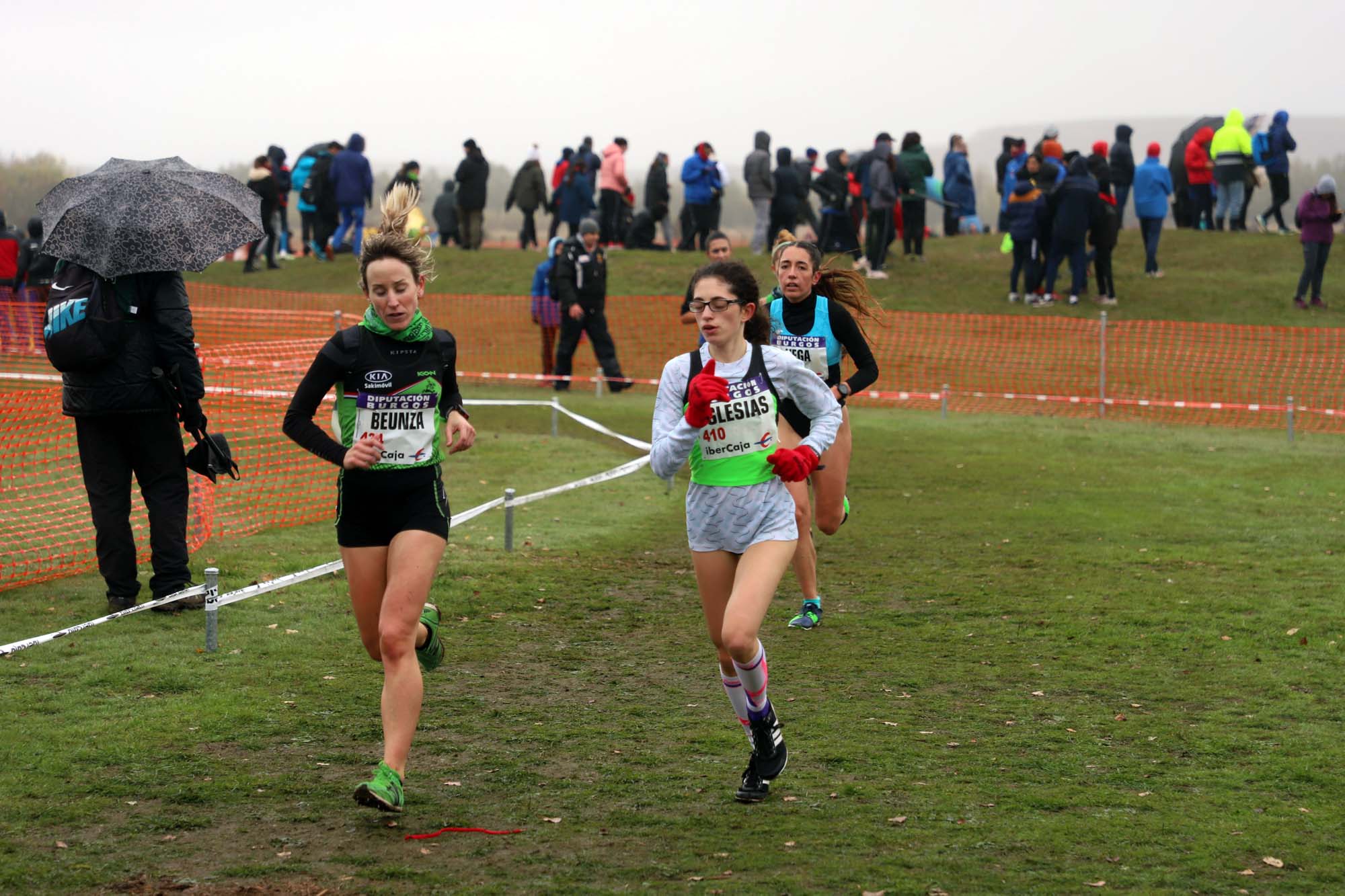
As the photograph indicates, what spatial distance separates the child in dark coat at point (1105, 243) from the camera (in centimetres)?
2339

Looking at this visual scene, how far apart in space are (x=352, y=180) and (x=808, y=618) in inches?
821

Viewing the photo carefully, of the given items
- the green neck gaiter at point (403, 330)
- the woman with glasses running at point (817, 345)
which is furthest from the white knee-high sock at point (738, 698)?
the woman with glasses running at point (817, 345)

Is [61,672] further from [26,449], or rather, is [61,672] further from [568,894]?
[26,449]

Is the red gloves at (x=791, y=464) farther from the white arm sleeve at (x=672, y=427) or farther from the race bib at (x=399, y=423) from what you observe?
the race bib at (x=399, y=423)

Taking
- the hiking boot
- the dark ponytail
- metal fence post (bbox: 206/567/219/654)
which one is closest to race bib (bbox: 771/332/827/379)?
the dark ponytail

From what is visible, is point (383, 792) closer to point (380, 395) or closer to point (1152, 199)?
point (380, 395)

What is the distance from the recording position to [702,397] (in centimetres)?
546

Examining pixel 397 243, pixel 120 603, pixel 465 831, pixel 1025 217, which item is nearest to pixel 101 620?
pixel 120 603

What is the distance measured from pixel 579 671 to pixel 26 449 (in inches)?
300

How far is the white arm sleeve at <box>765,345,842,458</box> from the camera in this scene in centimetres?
591

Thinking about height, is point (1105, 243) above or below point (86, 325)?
above

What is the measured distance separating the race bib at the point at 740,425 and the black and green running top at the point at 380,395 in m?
0.98

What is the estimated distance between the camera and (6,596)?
878cm

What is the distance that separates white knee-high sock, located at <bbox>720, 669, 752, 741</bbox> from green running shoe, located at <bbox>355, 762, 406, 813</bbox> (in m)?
1.34
